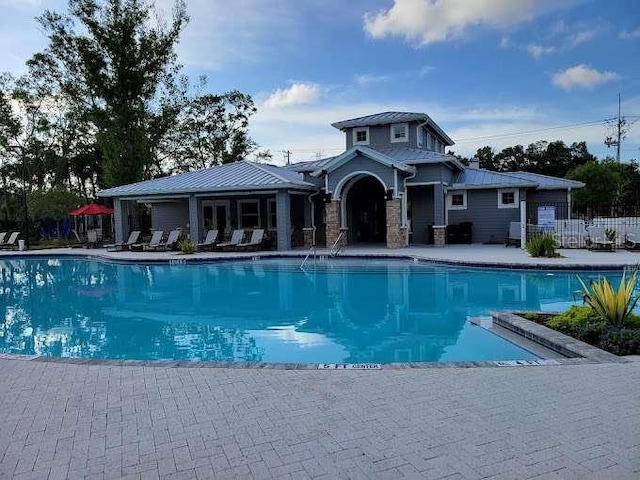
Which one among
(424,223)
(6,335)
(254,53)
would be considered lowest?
(6,335)

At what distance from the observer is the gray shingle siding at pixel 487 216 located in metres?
22.4

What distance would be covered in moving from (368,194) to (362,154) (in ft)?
18.0

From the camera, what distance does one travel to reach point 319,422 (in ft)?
13.2

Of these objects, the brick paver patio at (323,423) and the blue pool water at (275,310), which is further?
the blue pool water at (275,310)

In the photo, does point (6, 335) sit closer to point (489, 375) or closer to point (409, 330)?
point (409, 330)

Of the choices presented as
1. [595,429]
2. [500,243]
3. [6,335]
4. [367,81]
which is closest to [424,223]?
[500,243]

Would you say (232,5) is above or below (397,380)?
above

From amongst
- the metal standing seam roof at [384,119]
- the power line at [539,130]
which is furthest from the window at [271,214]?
the power line at [539,130]

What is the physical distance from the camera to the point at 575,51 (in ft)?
72.3

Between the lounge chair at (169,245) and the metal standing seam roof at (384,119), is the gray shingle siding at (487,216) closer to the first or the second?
the metal standing seam roof at (384,119)

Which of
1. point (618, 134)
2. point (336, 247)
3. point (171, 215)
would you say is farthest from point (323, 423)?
point (618, 134)

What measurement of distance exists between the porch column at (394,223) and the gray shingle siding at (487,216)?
3975mm

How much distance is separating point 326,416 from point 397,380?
44.7 inches

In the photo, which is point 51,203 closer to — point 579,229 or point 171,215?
point 171,215
